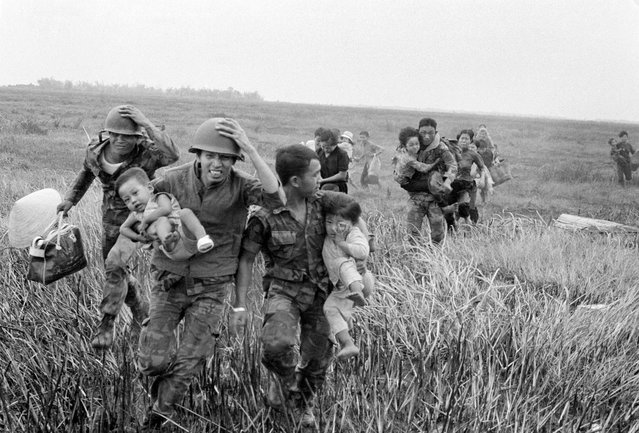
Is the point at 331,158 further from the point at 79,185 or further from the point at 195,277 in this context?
the point at 195,277

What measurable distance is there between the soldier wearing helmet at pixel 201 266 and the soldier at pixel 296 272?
0.29 ft

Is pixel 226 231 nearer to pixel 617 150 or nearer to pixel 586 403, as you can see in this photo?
pixel 586 403

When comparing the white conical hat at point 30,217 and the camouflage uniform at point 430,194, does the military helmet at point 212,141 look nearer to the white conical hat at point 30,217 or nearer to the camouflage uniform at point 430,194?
the white conical hat at point 30,217

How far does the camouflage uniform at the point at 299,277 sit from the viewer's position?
10.9 ft

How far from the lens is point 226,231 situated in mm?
3371

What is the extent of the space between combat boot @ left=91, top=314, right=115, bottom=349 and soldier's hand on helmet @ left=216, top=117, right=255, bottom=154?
1.64 metres

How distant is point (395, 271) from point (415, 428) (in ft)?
8.83

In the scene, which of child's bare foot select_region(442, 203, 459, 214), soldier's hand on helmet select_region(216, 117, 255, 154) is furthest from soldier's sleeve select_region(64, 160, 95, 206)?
child's bare foot select_region(442, 203, 459, 214)

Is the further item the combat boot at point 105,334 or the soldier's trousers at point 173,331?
the combat boot at point 105,334

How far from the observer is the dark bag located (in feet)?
13.7

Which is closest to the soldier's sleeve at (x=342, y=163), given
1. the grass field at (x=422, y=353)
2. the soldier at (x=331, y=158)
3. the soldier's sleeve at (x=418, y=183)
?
the soldier at (x=331, y=158)

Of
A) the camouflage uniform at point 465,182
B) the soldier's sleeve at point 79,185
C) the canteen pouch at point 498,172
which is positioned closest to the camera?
the soldier's sleeve at point 79,185

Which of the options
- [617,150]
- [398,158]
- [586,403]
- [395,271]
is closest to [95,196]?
[398,158]

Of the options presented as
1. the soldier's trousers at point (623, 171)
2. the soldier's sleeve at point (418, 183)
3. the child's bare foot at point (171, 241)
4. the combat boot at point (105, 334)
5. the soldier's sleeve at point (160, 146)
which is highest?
the soldier's sleeve at point (160, 146)
